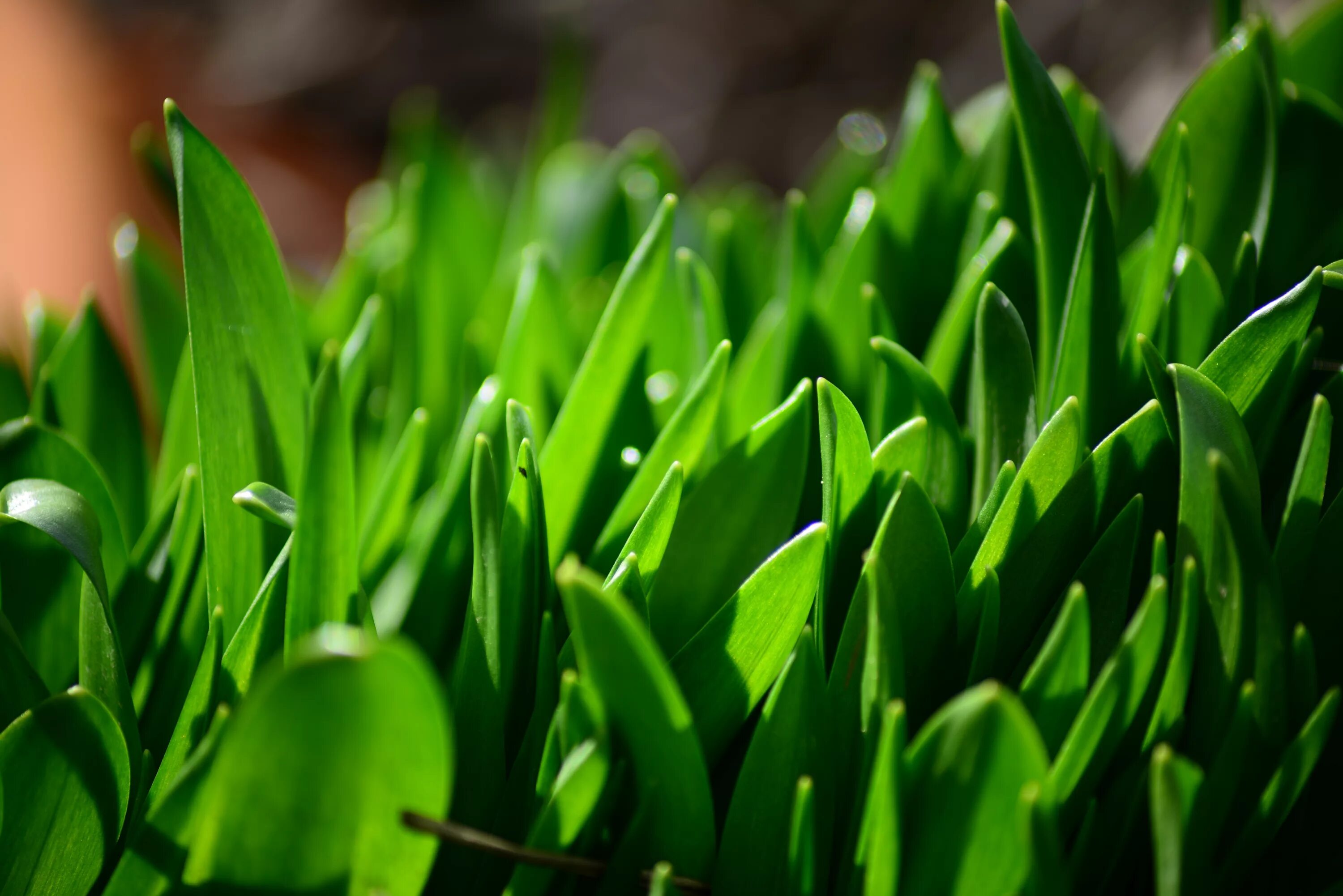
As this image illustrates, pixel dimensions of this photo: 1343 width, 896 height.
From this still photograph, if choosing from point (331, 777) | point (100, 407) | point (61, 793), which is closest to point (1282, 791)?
point (331, 777)

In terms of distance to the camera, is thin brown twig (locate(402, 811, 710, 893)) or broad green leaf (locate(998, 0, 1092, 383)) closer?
thin brown twig (locate(402, 811, 710, 893))

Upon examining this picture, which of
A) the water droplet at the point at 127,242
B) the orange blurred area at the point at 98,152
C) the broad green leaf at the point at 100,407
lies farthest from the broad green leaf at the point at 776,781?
the orange blurred area at the point at 98,152

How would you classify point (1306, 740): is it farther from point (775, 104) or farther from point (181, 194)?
point (775, 104)

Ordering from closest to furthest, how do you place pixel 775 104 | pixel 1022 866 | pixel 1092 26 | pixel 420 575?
pixel 1022 866
pixel 420 575
pixel 1092 26
pixel 775 104

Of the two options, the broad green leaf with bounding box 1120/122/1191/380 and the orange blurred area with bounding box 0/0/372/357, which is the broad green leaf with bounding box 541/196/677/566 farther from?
the orange blurred area with bounding box 0/0/372/357

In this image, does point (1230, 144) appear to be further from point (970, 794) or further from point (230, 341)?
point (230, 341)

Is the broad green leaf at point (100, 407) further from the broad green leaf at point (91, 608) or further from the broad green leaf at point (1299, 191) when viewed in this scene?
the broad green leaf at point (1299, 191)

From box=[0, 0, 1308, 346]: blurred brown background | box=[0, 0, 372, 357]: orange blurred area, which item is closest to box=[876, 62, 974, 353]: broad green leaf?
box=[0, 0, 1308, 346]: blurred brown background

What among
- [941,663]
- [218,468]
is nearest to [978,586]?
[941,663]
